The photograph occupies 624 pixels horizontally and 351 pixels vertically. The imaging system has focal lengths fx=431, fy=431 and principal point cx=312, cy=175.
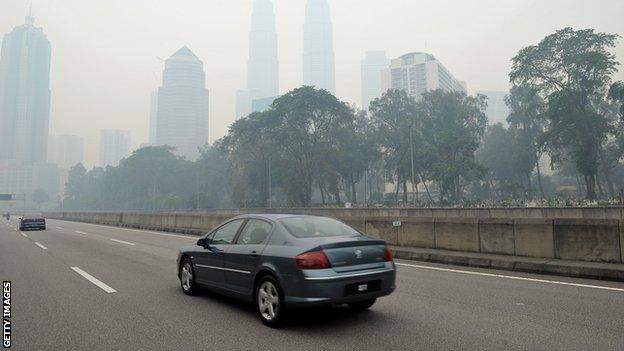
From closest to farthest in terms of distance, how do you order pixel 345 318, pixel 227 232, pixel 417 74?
pixel 345 318 → pixel 227 232 → pixel 417 74

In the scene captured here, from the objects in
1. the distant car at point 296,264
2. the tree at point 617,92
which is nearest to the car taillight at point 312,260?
the distant car at point 296,264

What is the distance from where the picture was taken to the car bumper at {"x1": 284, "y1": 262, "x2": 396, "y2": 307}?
16.1ft

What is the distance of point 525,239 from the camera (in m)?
10.3

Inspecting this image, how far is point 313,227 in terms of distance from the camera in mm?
5887

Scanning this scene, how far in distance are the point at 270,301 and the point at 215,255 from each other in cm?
149

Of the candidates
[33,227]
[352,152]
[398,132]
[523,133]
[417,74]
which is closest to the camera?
[33,227]

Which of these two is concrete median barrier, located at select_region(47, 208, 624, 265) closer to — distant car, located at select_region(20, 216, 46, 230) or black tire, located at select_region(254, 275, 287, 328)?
black tire, located at select_region(254, 275, 287, 328)

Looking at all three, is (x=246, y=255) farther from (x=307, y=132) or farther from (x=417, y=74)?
(x=417, y=74)

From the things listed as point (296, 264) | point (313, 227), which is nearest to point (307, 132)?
point (313, 227)

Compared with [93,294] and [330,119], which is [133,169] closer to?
[330,119]

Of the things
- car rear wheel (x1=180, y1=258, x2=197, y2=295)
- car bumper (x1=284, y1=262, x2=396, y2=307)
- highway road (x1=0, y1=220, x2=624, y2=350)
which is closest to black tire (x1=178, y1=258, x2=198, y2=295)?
car rear wheel (x1=180, y1=258, x2=197, y2=295)

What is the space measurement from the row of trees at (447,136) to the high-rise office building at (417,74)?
135 feet

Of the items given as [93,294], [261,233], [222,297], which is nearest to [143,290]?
[93,294]

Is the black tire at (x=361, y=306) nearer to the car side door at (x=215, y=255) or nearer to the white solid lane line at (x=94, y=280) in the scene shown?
the car side door at (x=215, y=255)
